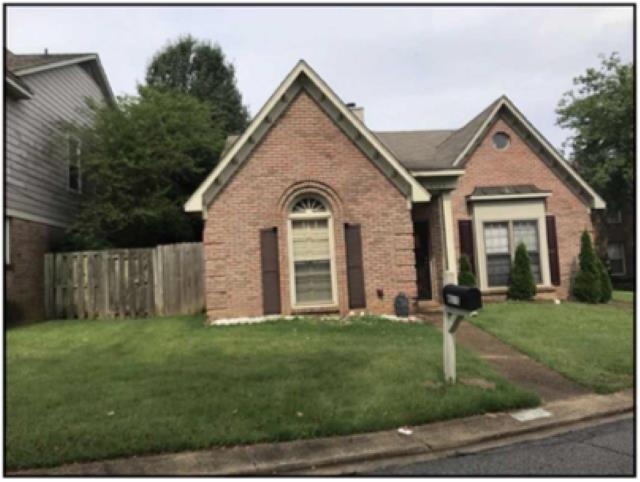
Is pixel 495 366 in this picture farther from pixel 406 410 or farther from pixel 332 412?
pixel 332 412

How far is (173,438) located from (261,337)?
452 centimetres

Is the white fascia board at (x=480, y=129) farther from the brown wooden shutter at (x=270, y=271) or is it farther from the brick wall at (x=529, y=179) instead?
the brown wooden shutter at (x=270, y=271)

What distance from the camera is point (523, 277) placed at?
576 inches

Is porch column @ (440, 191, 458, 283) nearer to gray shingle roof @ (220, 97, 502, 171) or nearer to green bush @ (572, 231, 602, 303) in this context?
gray shingle roof @ (220, 97, 502, 171)

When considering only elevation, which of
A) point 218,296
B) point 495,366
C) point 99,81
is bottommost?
point 495,366

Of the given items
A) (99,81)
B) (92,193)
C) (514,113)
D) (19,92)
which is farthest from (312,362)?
(99,81)

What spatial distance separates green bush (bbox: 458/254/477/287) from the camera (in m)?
14.0

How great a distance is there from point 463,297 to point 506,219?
10323mm

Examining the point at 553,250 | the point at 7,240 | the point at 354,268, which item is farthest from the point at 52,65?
the point at 553,250

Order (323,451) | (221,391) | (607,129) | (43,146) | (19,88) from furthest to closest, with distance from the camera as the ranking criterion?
(607,129) < (43,146) < (19,88) < (221,391) < (323,451)

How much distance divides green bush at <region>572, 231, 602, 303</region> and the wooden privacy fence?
10610 millimetres

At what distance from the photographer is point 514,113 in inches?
627

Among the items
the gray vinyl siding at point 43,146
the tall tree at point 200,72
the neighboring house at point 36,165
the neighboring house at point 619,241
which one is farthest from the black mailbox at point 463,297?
the neighboring house at point 619,241

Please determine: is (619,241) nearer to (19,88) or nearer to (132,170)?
(132,170)
